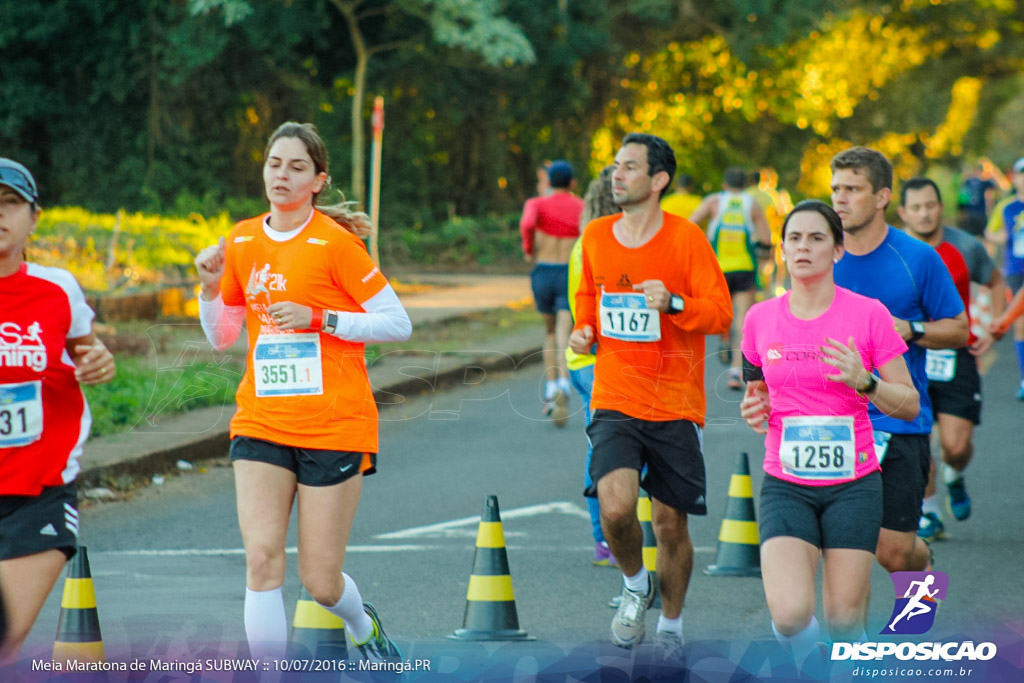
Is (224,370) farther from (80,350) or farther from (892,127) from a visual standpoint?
(892,127)

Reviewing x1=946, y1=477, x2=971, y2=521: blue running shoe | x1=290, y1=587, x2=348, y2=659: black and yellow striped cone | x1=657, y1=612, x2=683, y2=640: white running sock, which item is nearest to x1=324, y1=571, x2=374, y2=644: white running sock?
x1=290, y1=587, x2=348, y2=659: black and yellow striped cone

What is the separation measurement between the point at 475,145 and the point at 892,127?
45.6ft

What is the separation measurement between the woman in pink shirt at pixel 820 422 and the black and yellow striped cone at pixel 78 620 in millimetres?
2338

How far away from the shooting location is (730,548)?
7340mm

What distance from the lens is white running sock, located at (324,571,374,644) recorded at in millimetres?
5016

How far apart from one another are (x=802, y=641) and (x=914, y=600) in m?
0.63

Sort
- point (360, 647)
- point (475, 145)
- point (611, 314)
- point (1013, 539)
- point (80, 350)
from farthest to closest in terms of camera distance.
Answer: point (475, 145)
point (1013, 539)
point (611, 314)
point (360, 647)
point (80, 350)

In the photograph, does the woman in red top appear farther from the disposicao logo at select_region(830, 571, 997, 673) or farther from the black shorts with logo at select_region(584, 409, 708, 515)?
the disposicao logo at select_region(830, 571, 997, 673)

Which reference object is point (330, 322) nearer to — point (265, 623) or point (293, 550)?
point (265, 623)

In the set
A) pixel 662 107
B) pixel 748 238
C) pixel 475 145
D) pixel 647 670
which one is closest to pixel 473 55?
pixel 475 145

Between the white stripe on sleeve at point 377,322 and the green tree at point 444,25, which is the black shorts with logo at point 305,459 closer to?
the white stripe on sleeve at point 377,322

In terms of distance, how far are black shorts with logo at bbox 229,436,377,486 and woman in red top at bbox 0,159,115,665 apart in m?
0.68

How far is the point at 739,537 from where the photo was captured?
288 inches

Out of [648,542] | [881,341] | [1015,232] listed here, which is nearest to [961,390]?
[648,542]
